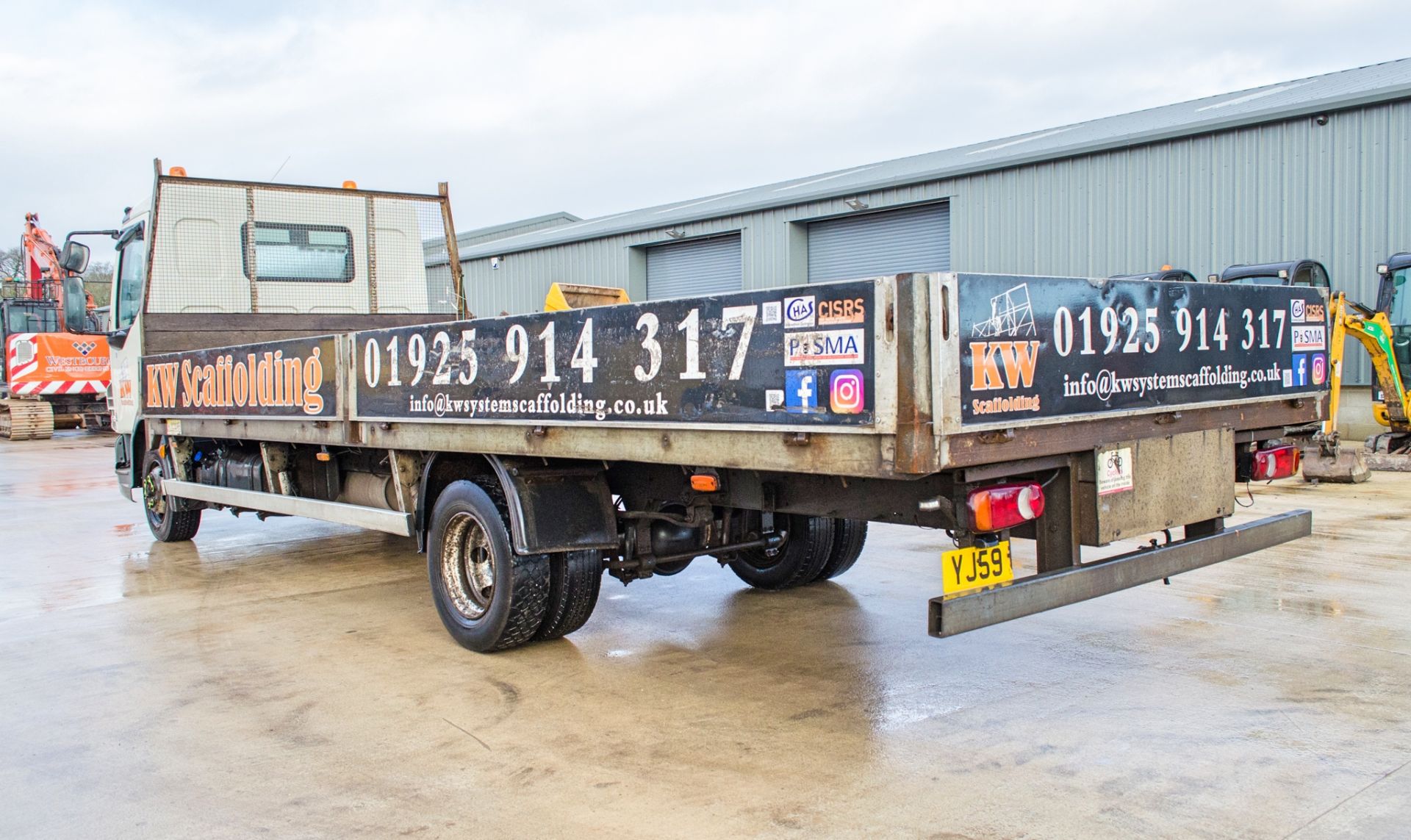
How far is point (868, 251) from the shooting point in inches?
805

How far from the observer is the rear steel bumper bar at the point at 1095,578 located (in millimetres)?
3678

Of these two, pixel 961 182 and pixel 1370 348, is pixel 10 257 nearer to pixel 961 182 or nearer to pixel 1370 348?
pixel 961 182

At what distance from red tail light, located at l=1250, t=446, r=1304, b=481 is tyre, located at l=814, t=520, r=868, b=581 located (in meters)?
2.20

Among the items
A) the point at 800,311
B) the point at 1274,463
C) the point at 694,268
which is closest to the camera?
the point at 800,311

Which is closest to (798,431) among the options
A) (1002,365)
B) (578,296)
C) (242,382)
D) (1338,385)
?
(1002,365)

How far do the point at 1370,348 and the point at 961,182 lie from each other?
7533 mm

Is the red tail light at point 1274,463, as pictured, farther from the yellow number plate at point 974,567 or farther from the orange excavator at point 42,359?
the orange excavator at point 42,359

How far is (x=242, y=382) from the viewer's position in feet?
23.9

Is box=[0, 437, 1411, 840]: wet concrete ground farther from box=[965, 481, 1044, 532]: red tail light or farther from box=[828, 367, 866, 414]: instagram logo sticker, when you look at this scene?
box=[828, 367, 866, 414]: instagram logo sticker

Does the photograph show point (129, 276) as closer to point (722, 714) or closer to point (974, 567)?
point (722, 714)

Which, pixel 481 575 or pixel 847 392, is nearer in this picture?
pixel 847 392

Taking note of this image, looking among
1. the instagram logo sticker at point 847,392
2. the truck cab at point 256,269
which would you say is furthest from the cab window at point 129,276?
the instagram logo sticker at point 847,392

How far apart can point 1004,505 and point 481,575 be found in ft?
9.31

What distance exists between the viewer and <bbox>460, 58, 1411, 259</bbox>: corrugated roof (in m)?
15.2
